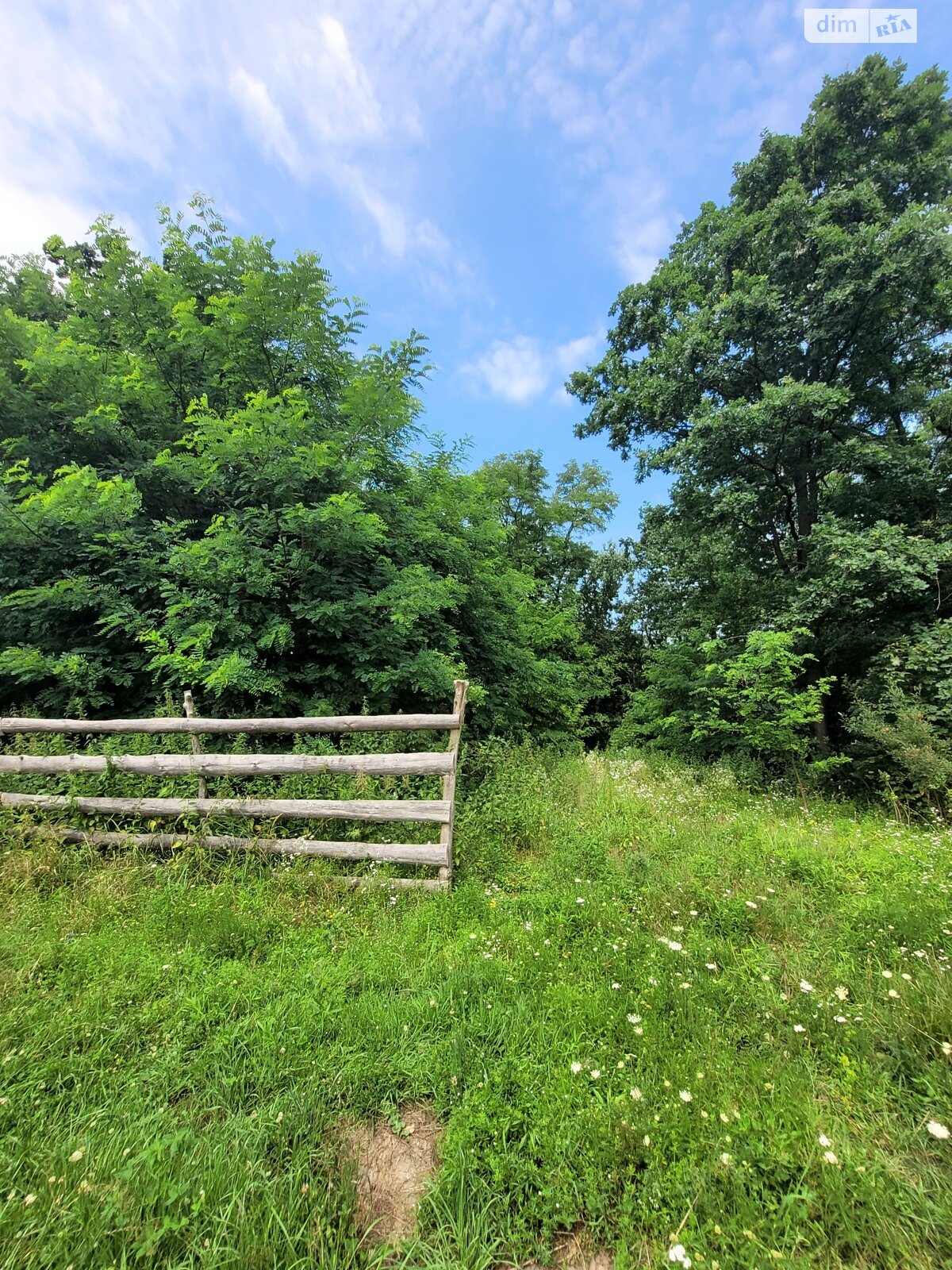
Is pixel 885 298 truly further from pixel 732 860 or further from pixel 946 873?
pixel 732 860

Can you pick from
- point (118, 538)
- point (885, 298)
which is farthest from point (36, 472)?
point (885, 298)

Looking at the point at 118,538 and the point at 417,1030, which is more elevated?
the point at 118,538

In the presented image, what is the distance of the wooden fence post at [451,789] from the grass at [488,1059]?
21 centimetres

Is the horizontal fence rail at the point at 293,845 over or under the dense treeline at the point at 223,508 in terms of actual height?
under

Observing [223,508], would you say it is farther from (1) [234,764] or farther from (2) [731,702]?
(2) [731,702]

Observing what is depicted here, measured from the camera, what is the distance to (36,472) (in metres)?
7.37

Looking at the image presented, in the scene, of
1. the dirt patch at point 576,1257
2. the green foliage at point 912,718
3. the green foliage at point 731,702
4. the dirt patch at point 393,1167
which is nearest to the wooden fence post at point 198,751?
the dirt patch at point 393,1167

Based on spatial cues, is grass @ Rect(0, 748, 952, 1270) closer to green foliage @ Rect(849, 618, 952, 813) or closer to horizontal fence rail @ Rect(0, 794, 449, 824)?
horizontal fence rail @ Rect(0, 794, 449, 824)

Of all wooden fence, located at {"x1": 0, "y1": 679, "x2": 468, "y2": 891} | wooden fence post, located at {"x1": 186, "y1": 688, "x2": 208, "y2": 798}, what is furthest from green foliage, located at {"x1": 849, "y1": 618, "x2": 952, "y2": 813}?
wooden fence post, located at {"x1": 186, "y1": 688, "x2": 208, "y2": 798}

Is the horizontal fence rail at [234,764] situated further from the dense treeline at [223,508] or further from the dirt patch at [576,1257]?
the dirt patch at [576,1257]

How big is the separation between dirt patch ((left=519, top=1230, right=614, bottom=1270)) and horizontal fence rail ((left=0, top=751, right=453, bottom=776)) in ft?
8.87

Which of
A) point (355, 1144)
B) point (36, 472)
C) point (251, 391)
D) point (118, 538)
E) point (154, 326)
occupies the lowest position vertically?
point (355, 1144)

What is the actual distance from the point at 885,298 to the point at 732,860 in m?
10.9

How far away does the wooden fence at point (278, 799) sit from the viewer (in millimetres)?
4148
